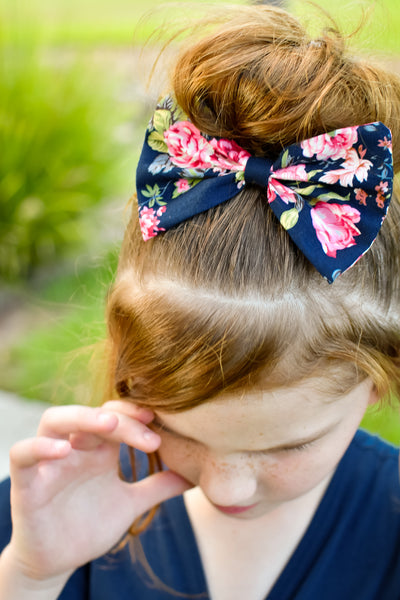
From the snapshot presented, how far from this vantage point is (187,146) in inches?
42.5

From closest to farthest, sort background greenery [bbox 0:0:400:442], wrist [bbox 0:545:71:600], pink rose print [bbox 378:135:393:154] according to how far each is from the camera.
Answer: pink rose print [bbox 378:135:393:154], wrist [bbox 0:545:71:600], background greenery [bbox 0:0:400:442]

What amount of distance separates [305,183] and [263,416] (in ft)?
1.24

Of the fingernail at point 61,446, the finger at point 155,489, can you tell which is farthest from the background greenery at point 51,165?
the fingernail at point 61,446

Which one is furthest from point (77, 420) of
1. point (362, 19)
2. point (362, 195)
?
point (362, 19)

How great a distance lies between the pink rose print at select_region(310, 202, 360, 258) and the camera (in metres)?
1.00

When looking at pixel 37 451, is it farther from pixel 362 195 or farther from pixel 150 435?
pixel 362 195

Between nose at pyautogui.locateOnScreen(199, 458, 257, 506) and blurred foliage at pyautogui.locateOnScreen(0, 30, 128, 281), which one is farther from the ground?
nose at pyautogui.locateOnScreen(199, 458, 257, 506)

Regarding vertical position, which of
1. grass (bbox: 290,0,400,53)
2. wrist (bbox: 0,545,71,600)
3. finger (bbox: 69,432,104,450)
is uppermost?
grass (bbox: 290,0,400,53)

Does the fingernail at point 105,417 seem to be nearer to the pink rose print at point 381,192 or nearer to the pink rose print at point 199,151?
the pink rose print at point 199,151

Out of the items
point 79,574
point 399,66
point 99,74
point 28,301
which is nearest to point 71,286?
point 28,301

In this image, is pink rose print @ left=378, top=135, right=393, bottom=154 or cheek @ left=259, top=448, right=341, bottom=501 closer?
pink rose print @ left=378, top=135, right=393, bottom=154

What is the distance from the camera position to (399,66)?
124cm

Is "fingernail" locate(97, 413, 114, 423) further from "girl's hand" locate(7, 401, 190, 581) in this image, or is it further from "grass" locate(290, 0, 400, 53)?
"grass" locate(290, 0, 400, 53)

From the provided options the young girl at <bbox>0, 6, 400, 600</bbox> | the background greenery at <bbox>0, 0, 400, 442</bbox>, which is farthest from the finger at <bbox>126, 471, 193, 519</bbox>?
the background greenery at <bbox>0, 0, 400, 442</bbox>
